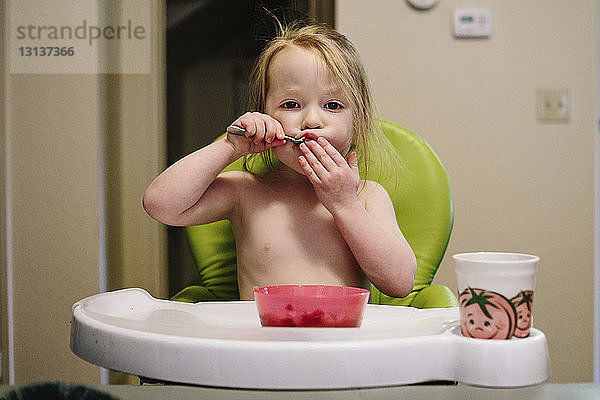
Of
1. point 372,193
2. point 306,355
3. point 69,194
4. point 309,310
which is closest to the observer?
point 306,355

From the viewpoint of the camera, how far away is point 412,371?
1.64ft

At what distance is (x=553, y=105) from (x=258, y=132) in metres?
1.23

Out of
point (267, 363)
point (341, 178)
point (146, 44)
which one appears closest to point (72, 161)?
point (146, 44)

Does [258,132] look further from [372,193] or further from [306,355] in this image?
[306,355]

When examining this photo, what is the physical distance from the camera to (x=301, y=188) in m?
1.13

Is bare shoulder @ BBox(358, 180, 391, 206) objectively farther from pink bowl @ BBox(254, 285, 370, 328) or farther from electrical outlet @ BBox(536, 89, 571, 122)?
electrical outlet @ BBox(536, 89, 571, 122)

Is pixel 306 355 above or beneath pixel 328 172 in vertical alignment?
beneath

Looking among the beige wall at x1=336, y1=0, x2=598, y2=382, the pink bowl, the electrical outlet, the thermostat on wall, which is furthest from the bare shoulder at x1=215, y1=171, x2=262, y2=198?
the electrical outlet

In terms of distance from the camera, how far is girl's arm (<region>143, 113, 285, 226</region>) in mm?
954

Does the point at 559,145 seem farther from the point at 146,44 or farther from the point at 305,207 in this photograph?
the point at 146,44

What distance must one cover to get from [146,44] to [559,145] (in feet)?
4.35

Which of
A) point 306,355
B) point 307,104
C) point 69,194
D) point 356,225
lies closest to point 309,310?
point 306,355

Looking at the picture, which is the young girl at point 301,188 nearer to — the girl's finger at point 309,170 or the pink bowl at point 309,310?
the girl's finger at point 309,170

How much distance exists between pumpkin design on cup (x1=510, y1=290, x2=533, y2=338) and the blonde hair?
1.84 feet
